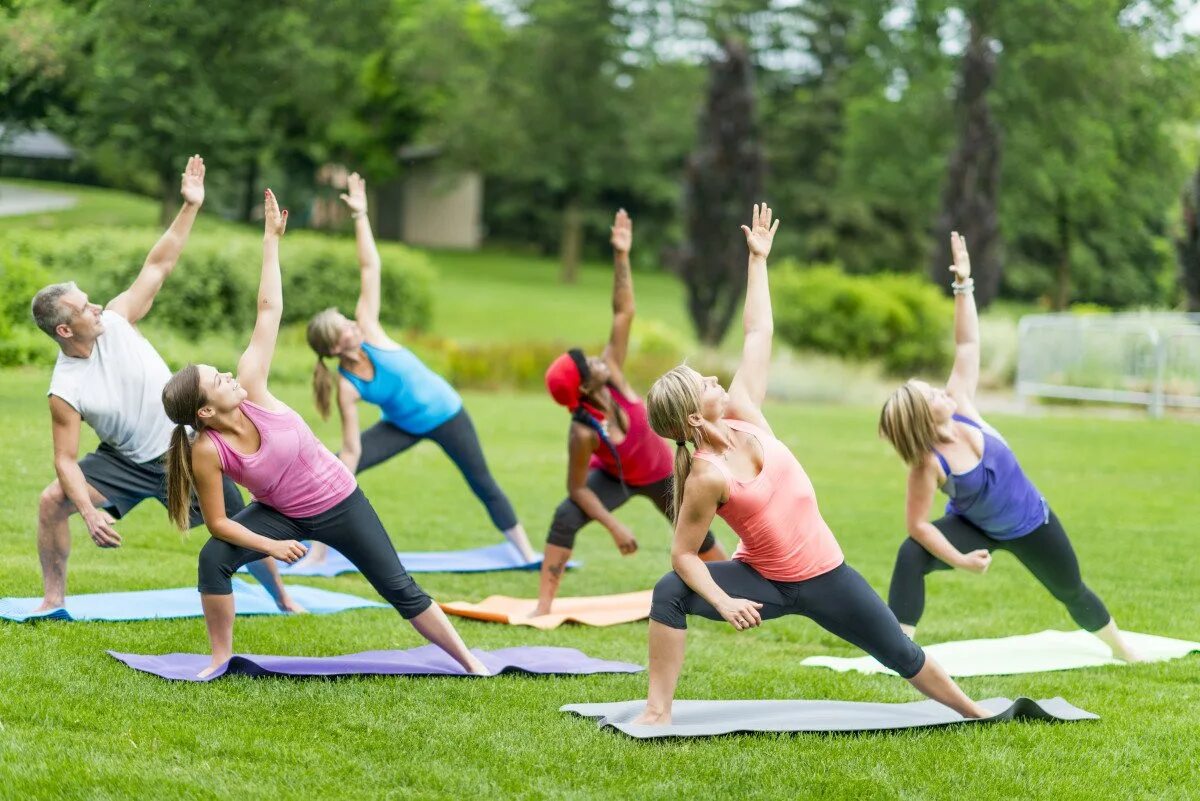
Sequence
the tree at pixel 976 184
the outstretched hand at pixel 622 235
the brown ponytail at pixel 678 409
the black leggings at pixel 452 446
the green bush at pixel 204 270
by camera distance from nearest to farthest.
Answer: the brown ponytail at pixel 678 409 → the outstretched hand at pixel 622 235 → the black leggings at pixel 452 446 → the green bush at pixel 204 270 → the tree at pixel 976 184

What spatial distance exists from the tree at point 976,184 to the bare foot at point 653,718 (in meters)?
26.9

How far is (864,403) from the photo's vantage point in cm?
2334

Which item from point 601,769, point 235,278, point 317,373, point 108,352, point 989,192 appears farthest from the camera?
point 989,192

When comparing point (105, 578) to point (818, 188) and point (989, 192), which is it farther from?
point (818, 188)

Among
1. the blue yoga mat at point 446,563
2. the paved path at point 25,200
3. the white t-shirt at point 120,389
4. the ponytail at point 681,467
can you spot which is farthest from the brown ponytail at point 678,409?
the paved path at point 25,200

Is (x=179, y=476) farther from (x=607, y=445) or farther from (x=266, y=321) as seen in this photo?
(x=607, y=445)

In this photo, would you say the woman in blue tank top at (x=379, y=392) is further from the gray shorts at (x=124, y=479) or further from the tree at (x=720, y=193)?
the tree at (x=720, y=193)

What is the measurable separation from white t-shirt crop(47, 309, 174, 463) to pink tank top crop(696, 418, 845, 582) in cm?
289

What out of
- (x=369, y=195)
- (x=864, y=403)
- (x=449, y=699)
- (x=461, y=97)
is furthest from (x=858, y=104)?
(x=449, y=699)

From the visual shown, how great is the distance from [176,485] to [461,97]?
4121 cm

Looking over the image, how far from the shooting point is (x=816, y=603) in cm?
526

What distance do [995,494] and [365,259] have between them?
3.98 metres

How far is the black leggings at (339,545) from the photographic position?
A: 584 cm

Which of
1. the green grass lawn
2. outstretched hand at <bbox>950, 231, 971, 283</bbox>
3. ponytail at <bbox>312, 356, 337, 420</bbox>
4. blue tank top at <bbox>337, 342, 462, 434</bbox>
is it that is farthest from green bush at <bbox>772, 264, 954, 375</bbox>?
outstretched hand at <bbox>950, 231, 971, 283</bbox>
